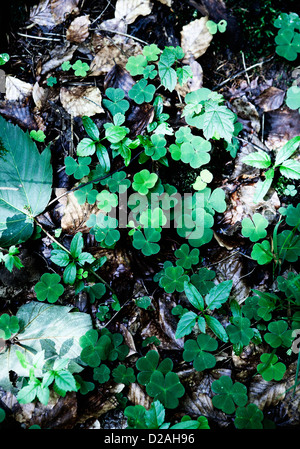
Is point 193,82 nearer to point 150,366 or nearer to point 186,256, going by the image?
point 186,256

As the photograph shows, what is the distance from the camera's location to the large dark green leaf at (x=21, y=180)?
2146mm

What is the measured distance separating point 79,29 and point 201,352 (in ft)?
8.61

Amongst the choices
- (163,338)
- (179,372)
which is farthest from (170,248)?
(179,372)

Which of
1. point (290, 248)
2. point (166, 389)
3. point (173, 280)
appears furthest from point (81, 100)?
point (166, 389)

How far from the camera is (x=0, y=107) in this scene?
238cm

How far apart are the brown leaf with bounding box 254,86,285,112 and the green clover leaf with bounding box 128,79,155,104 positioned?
849 millimetres

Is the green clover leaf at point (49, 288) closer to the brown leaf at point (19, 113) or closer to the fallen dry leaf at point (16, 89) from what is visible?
the brown leaf at point (19, 113)

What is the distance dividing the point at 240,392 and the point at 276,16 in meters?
2.76

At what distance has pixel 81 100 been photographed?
2334 mm

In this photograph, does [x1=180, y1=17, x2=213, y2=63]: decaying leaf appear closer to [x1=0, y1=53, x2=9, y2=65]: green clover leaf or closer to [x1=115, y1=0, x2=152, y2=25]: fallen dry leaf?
[x1=115, y1=0, x2=152, y2=25]: fallen dry leaf

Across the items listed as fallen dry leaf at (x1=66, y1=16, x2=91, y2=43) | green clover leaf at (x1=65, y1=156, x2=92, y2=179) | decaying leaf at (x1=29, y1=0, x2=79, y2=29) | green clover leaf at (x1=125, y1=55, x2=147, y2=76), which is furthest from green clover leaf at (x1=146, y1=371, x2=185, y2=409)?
decaying leaf at (x1=29, y1=0, x2=79, y2=29)

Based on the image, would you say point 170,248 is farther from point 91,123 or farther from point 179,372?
point 91,123

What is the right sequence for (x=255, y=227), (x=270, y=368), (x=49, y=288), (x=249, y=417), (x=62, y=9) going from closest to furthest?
(x=249, y=417) < (x=270, y=368) < (x=49, y=288) < (x=255, y=227) < (x=62, y=9)

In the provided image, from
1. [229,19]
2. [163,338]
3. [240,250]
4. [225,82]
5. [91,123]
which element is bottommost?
[163,338]
